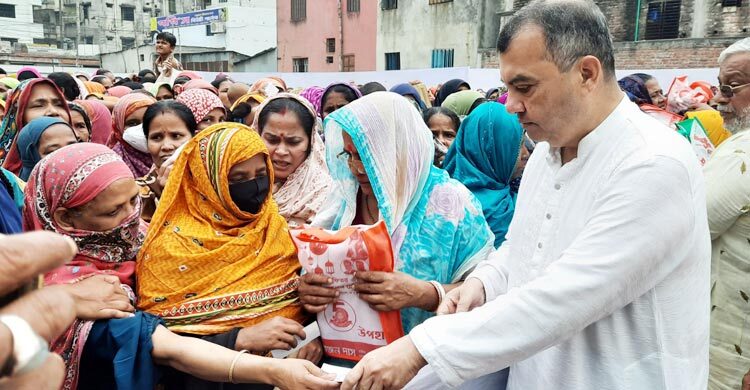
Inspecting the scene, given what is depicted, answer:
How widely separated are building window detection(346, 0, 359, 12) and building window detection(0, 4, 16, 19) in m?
30.1

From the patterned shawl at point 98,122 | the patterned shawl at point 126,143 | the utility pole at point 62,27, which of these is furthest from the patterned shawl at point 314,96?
the utility pole at point 62,27

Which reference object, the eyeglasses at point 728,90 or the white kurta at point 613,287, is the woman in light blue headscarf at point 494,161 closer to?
the eyeglasses at point 728,90

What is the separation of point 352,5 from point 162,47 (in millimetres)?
22668

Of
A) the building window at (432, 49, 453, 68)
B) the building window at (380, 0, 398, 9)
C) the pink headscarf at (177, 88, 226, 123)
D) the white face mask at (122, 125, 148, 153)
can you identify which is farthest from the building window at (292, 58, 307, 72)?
the white face mask at (122, 125, 148, 153)

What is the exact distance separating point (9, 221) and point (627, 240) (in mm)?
2359

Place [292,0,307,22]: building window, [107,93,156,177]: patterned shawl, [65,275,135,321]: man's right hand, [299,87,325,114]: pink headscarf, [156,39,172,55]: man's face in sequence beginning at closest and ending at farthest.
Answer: [65,275,135,321]: man's right hand
[107,93,156,177]: patterned shawl
[299,87,325,114]: pink headscarf
[156,39,172,55]: man's face
[292,0,307,22]: building window

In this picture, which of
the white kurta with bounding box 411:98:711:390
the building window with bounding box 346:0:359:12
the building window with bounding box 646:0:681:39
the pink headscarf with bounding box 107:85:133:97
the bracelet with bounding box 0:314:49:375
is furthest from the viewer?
the building window with bounding box 346:0:359:12

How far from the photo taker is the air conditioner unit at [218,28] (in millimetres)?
34875

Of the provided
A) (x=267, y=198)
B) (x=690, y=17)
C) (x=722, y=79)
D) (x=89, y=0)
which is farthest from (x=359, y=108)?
(x=89, y=0)

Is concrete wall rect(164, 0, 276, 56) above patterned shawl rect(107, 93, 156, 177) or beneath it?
above

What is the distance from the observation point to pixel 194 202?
2312 mm

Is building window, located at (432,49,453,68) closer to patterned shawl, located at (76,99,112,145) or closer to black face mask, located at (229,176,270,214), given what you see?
patterned shawl, located at (76,99,112,145)

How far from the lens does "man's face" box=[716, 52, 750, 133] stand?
2.76m

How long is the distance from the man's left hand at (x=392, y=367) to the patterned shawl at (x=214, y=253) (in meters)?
0.67
